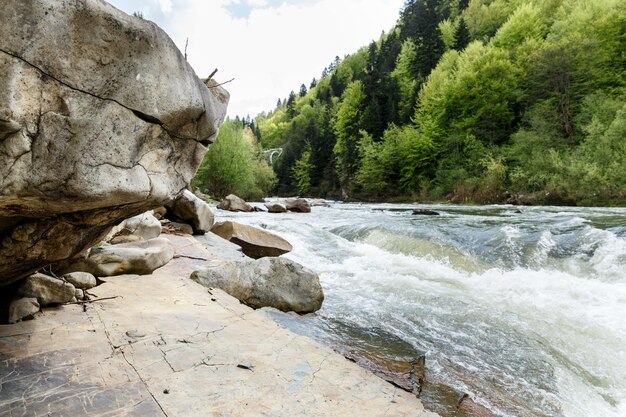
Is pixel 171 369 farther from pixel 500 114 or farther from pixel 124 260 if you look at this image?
pixel 500 114

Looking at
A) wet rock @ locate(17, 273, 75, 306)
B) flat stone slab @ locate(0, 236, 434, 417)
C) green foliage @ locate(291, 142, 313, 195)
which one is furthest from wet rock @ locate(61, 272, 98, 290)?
green foliage @ locate(291, 142, 313, 195)

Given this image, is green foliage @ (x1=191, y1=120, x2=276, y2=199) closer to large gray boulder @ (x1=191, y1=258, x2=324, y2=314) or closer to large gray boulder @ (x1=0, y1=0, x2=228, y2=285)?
large gray boulder @ (x1=191, y1=258, x2=324, y2=314)

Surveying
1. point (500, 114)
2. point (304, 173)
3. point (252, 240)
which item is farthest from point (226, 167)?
point (304, 173)

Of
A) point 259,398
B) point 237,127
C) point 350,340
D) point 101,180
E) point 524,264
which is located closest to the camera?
point 101,180

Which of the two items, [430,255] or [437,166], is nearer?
[430,255]

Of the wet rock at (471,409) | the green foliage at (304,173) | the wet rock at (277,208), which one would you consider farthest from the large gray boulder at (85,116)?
the green foliage at (304,173)

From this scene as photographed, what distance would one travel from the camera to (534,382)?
13.1 feet

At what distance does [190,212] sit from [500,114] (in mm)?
35201

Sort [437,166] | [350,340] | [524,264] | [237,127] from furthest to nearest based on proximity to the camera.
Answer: [237,127]
[437,166]
[524,264]
[350,340]

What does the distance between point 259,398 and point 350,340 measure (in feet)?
7.19

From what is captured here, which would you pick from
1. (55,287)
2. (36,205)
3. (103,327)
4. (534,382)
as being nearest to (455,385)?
(534,382)

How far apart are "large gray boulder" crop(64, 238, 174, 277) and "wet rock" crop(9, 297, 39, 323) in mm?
1118

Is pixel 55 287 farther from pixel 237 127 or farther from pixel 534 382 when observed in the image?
pixel 237 127

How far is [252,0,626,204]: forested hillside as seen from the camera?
24.4 metres
